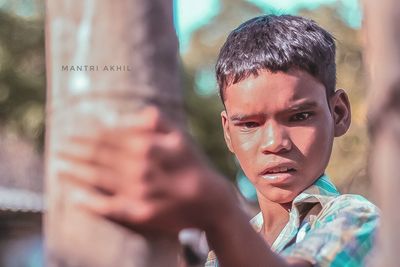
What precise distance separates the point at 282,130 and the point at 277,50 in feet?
0.70

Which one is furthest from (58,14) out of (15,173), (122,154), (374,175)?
(15,173)

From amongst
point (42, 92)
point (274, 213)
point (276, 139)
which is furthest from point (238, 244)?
point (42, 92)

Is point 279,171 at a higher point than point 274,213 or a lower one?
higher

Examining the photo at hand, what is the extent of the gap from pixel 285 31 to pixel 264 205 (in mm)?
422

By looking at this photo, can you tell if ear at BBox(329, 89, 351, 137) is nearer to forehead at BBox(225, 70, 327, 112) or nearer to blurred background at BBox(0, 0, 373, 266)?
forehead at BBox(225, 70, 327, 112)

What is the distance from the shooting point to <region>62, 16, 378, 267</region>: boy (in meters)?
1.07

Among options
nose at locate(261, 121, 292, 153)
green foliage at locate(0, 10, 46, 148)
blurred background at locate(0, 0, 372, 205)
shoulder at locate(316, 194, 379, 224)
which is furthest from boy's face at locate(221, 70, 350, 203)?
green foliage at locate(0, 10, 46, 148)

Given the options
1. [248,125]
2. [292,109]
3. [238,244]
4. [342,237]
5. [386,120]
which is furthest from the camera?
[248,125]

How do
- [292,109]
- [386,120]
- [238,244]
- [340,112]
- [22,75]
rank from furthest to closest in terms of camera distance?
[22,75] < [340,112] < [292,109] < [238,244] < [386,120]

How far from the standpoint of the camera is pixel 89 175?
3.59ft

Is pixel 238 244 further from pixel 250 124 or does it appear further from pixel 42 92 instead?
pixel 42 92

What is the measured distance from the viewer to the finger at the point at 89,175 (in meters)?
1.08

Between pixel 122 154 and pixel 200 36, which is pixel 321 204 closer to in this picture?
pixel 122 154

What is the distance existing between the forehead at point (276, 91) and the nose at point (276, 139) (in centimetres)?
4
